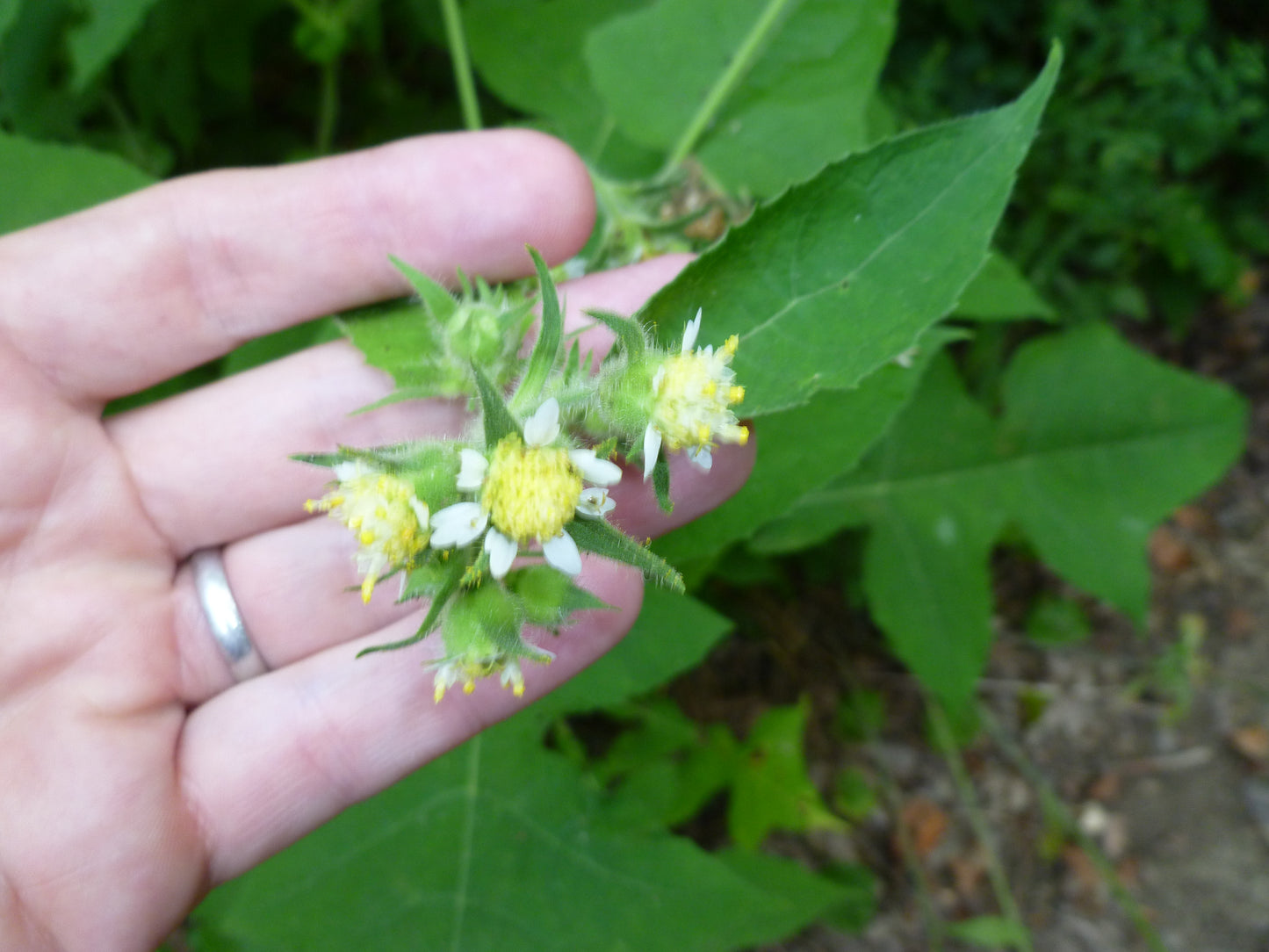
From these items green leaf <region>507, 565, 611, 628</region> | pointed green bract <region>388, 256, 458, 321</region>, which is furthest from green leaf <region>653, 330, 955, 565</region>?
pointed green bract <region>388, 256, 458, 321</region>

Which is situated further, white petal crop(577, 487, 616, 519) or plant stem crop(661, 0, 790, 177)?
plant stem crop(661, 0, 790, 177)

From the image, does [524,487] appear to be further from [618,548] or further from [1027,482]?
[1027,482]

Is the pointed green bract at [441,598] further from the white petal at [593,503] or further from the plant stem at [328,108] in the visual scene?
the plant stem at [328,108]

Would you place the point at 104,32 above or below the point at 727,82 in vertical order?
above

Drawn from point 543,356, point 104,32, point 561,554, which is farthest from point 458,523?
point 104,32

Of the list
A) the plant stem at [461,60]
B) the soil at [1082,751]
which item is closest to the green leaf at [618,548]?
the plant stem at [461,60]

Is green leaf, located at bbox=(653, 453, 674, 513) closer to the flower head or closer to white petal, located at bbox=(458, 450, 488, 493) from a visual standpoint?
white petal, located at bbox=(458, 450, 488, 493)

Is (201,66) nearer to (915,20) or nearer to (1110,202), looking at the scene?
(915,20)
